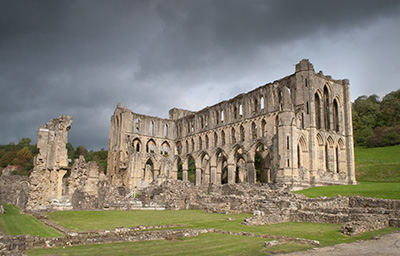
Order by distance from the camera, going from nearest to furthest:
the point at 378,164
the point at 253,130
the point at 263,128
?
the point at 263,128, the point at 253,130, the point at 378,164

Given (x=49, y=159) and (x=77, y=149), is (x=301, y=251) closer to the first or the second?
(x=49, y=159)

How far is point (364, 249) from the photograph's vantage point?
900 cm

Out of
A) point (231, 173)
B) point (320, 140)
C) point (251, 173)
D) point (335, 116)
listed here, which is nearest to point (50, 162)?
point (251, 173)

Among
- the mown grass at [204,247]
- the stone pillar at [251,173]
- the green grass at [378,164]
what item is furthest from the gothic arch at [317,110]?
the mown grass at [204,247]

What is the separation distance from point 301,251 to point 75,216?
12346mm

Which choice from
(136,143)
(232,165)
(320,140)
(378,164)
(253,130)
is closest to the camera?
(320,140)

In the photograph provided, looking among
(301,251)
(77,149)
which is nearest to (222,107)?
(301,251)

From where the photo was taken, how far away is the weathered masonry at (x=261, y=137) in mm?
34344

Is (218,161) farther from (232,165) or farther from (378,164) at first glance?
(378,164)

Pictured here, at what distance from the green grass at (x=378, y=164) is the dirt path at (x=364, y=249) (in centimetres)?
3234

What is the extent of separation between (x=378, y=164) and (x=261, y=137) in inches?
731

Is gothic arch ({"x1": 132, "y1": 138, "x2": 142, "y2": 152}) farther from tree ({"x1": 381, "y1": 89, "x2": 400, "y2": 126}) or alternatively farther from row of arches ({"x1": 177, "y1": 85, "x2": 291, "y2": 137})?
tree ({"x1": 381, "y1": 89, "x2": 400, "y2": 126})

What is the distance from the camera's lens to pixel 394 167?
4216 cm

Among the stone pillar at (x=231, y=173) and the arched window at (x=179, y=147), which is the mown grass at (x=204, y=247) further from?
the arched window at (x=179, y=147)
